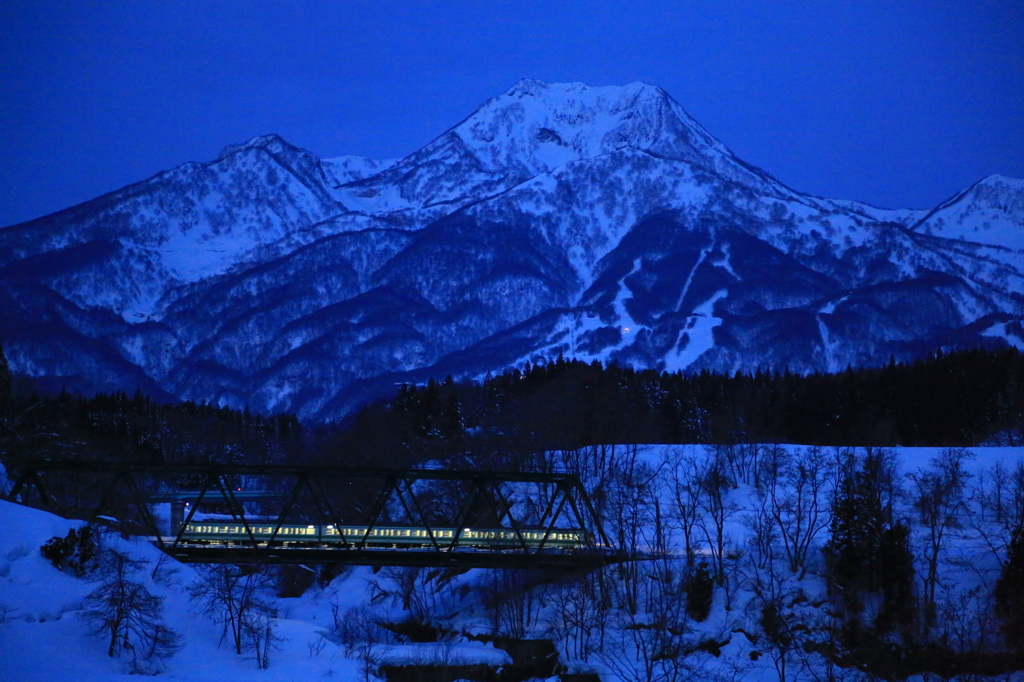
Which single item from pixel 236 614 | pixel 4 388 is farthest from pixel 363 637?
pixel 4 388

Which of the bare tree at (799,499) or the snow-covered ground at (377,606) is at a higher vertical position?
the bare tree at (799,499)

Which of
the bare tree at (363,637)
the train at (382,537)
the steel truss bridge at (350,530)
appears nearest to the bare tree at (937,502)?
the steel truss bridge at (350,530)

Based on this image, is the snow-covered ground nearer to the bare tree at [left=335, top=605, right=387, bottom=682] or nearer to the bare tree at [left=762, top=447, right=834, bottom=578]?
the bare tree at [left=335, top=605, right=387, bottom=682]

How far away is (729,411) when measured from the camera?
4481 inches

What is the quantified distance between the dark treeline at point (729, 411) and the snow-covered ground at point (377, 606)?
9.24 meters

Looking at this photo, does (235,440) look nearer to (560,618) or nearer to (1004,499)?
(560,618)

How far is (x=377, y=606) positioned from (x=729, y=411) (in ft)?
161

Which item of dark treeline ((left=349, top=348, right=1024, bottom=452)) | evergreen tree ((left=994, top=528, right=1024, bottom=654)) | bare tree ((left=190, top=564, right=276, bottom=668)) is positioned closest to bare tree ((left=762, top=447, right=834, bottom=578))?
dark treeline ((left=349, top=348, right=1024, bottom=452))

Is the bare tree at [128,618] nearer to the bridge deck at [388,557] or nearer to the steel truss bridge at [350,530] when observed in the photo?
the steel truss bridge at [350,530]

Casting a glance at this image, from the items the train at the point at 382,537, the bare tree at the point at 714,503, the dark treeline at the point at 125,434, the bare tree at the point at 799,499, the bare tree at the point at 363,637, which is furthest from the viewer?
the dark treeline at the point at 125,434

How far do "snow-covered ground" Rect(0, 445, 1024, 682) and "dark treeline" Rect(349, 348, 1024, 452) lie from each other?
924 centimetres

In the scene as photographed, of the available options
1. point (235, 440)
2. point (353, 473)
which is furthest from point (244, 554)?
point (235, 440)

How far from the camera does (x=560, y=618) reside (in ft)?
227

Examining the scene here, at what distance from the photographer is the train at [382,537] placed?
69.4 m
